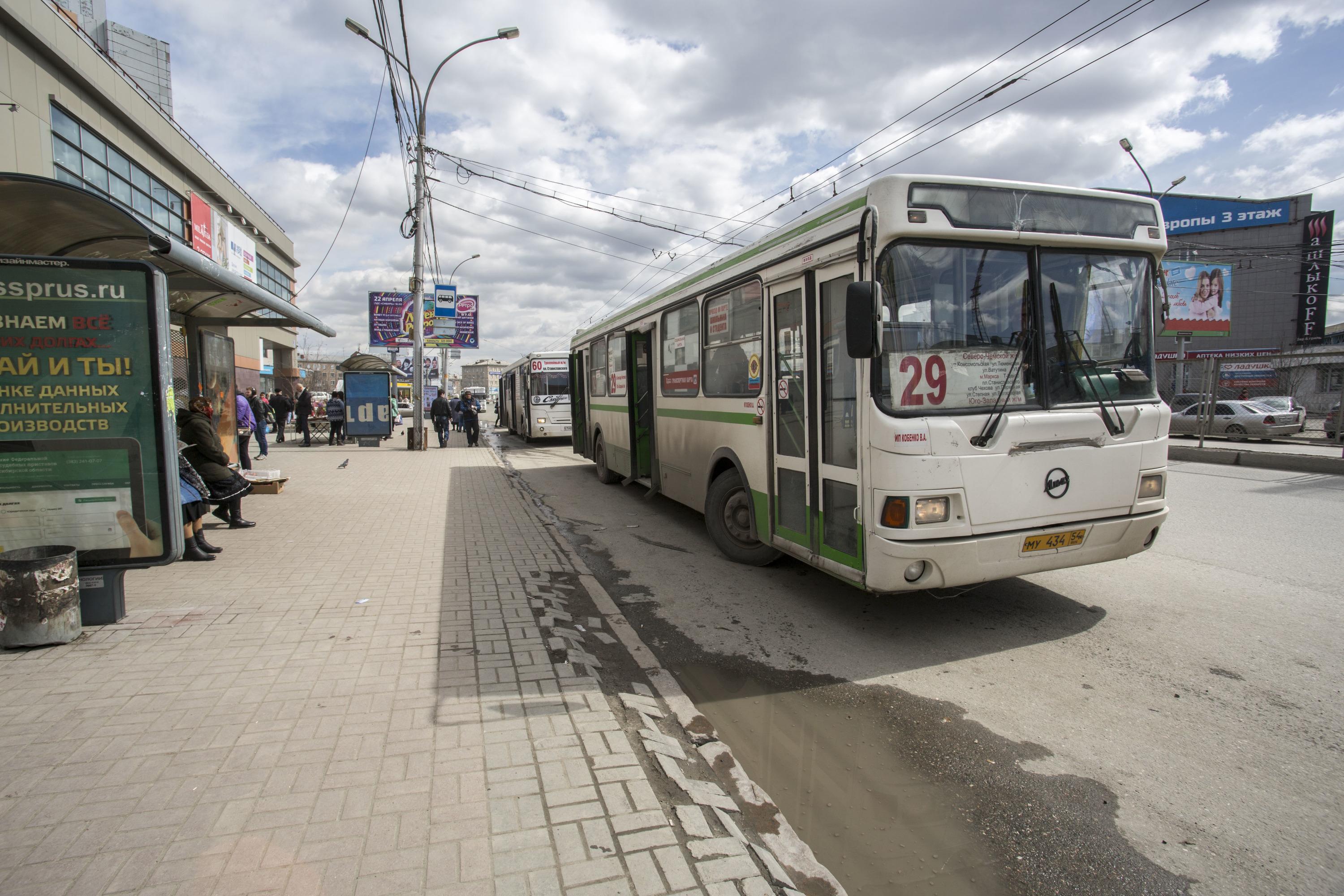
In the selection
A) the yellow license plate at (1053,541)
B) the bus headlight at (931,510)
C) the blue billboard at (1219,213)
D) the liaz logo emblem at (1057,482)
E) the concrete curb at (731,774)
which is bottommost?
the concrete curb at (731,774)

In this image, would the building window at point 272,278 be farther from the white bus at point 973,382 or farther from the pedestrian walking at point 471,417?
the white bus at point 973,382

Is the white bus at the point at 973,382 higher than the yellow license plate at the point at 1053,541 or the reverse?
higher

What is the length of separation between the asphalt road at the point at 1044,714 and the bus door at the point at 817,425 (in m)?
0.68

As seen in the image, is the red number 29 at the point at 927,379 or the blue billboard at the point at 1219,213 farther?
the blue billboard at the point at 1219,213

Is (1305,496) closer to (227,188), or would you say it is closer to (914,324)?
(914,324)

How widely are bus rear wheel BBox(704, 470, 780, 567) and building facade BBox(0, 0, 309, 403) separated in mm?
4941

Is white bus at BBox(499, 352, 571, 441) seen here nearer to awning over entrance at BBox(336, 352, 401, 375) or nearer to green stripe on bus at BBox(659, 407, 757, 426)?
awning over entrance at BBox(336, 352, 401, 375)

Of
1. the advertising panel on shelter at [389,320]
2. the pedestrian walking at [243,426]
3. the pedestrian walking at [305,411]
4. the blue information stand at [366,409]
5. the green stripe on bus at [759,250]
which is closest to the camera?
the green stripe on bus at [759,250]

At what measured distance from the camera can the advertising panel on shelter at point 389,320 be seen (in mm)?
33812

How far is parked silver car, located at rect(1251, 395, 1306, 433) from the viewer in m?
20.9

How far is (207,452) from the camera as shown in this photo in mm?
7629

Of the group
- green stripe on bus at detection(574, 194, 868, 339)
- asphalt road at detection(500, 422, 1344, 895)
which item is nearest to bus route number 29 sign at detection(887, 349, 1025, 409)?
green stripe on bus at detection(574, 194, 868, 339)

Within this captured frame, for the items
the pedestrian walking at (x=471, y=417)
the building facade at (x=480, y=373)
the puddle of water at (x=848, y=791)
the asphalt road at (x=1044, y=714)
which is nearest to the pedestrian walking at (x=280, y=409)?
the pedestrian walking at (x=471, y=417)

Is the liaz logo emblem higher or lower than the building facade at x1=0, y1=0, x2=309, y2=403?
lower
